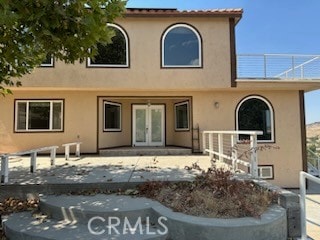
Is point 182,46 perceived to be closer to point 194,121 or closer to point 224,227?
point 194,121

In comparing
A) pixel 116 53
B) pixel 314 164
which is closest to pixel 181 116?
pixel 116 53

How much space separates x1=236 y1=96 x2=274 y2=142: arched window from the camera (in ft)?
45.1

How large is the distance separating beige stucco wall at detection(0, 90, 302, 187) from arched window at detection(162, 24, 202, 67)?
174cm

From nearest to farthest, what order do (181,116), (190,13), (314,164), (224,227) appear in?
(224,227) < (190,13) < (181,116) < (314,164)

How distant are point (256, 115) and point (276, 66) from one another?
2.61m

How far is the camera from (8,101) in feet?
43.3

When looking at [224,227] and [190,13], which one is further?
[190,13]

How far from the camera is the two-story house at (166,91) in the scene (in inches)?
487

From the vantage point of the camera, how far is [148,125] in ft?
50.2

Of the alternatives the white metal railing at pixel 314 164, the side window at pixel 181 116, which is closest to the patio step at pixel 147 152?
the side window at pixel 181 116

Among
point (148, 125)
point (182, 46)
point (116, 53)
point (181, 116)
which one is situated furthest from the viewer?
point (148, 125)

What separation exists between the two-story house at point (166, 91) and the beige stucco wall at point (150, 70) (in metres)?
0.05

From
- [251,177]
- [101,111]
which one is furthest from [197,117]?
[251,177]

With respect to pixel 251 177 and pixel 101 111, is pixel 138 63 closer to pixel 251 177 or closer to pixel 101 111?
pixel 101 111
